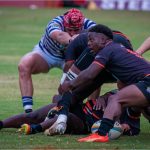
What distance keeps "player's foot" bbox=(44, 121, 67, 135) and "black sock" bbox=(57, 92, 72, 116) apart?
0.74 ft

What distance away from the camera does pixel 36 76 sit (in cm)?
1911

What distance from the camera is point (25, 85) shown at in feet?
43.4

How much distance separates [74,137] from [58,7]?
132 feet

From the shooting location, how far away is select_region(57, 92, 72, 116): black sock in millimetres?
11000

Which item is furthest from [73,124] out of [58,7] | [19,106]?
[58,7]

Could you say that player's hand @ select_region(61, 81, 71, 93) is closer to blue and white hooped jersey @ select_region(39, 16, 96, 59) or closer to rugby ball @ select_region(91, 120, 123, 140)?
rugby ball @ select_region(91, 120, 123, 140)

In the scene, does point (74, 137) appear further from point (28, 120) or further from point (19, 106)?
point (19, 106)

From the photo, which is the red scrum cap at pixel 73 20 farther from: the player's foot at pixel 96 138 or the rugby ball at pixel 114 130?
the player's foot at pixel 96 138

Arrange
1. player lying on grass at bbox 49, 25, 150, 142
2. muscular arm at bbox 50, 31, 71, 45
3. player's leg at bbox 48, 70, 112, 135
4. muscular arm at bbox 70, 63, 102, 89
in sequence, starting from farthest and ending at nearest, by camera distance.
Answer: muscular arm at bbox 50, 31, 71, 45 < player's leg at bbox 48, 70, 112, 135 < muscular arm at bbox 70, 63, 102, 89 < player lying on grass at bbox 49, 25, 150, 142

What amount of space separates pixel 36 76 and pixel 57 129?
8378 mm

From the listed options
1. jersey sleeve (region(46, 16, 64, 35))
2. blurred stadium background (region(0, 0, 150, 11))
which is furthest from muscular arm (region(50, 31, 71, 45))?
blurred stadium background (region(0, 0, 150, 11))

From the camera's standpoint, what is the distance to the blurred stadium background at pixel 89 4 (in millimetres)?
49891

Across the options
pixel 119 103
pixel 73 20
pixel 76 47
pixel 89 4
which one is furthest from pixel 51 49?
pixel 89 4

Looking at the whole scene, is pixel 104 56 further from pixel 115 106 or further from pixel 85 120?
pixel 85 120
